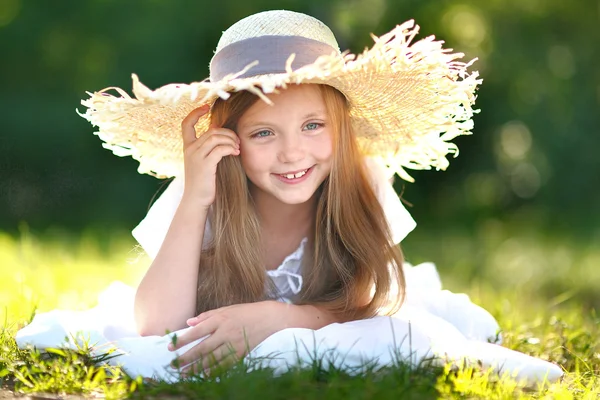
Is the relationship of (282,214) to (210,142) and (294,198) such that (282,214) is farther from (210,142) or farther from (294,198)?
(210,142)

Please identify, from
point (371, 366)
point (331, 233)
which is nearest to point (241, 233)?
point (331, 233)

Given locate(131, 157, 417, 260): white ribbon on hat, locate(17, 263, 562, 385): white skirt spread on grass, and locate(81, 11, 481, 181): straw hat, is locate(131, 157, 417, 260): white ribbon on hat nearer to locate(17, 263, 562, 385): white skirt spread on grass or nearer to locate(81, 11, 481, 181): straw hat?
locate(81, 11, 481, 181): straw hat

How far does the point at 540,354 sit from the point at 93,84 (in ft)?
25.3

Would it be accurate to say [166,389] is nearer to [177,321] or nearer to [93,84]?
[177,321]

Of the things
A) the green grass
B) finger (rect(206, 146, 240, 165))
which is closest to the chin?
finger (rect(206, 146, 240, 165))

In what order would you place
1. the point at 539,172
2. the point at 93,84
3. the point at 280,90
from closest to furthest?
1. the point at 280,90
2. the point at 539,172
3. the point at 93,84

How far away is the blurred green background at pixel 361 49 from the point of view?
28.4 feet

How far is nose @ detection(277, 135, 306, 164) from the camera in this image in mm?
2719

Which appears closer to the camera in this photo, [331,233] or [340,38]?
[331,233]

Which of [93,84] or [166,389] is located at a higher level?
[93,84]

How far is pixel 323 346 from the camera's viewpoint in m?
2.51

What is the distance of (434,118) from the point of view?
302cm

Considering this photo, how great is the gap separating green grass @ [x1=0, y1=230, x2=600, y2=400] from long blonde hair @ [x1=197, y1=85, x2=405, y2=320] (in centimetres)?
49

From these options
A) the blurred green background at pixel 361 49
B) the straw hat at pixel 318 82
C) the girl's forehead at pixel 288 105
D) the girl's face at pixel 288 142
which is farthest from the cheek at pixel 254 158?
the blurred green background at pixel 361 49
